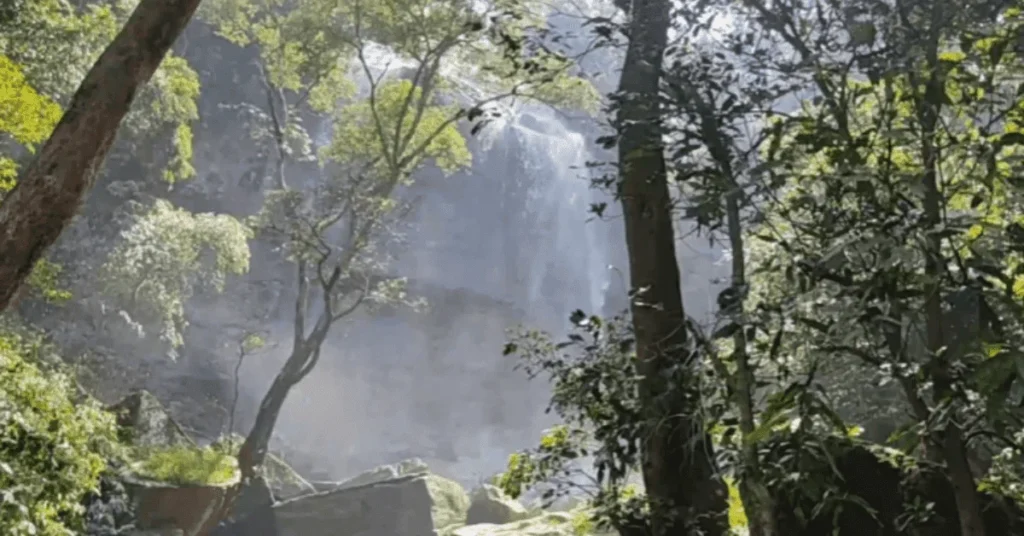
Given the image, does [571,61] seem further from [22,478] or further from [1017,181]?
[22,478]

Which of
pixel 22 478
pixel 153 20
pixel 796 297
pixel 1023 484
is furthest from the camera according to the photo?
pixel 22 478

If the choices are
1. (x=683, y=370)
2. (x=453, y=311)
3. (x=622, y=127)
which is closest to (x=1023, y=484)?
(x=683, y=370)

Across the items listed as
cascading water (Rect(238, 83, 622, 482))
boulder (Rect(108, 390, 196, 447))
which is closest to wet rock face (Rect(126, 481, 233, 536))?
boulder (Rect(108, 390, 196, 447))

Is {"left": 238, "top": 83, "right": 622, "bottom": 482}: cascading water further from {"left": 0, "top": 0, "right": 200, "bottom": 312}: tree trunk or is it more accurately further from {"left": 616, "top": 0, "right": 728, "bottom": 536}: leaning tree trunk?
{"left": 616, "top": 0, "right": 728, "bottom": 536}: leaning tree trunk

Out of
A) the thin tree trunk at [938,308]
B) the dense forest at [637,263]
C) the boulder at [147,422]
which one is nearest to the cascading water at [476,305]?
the dense forest at [637,263]

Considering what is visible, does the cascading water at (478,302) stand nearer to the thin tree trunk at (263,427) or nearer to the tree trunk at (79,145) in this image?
the thin tree trunk at (263,427)

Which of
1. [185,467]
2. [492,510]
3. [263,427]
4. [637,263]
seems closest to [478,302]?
[492,510]

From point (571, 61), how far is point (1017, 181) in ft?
4.17

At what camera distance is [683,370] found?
1.90 m

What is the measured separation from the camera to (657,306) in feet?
7.34

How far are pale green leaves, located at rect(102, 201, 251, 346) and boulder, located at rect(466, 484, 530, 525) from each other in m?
4.43

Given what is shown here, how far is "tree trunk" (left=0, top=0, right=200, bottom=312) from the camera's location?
263cm

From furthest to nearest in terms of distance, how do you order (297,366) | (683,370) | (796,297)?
1. (297,366)
2. (683,370)
3. (796,297)

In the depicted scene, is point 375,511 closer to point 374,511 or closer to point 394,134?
point 374,511
